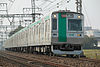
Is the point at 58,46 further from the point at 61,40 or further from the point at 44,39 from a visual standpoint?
the point at 44,39

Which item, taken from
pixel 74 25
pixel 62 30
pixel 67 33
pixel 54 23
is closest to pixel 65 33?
pixel 67 33

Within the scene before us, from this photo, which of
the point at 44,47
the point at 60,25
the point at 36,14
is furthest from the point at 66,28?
the point at 36,14

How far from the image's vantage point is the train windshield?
16638 millimetres

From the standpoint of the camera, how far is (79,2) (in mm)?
25078

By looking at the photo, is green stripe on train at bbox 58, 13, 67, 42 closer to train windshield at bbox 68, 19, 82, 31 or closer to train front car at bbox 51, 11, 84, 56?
train front car at bbox 51, 11, 84, 56

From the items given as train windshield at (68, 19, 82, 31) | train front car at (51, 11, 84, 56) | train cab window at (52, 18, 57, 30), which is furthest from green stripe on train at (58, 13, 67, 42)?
train windshield at (68, 19, 82, 31)

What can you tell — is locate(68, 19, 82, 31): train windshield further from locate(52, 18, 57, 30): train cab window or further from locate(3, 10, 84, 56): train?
locate(52, 18, 57, 30): train cab window

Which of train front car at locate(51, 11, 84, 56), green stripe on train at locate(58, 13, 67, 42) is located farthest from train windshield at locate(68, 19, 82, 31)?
green stripe on train at locate(58, 13, 67, 42)

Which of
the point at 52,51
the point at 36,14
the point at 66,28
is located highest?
the point at 36,14

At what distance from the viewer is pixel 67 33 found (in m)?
16.5

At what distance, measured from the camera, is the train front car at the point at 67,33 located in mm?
16406

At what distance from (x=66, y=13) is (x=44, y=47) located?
370 centimetres

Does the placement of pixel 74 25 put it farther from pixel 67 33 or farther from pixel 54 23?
pixel 54 23

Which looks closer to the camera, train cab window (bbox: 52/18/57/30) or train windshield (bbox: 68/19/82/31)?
train cab window (bbox: 52/18/57/30)
